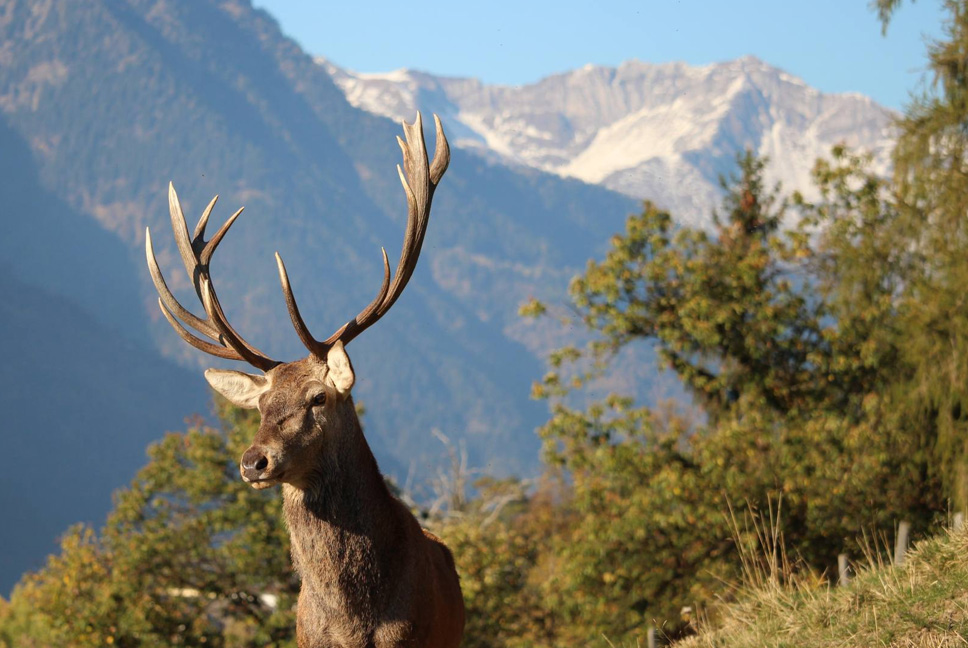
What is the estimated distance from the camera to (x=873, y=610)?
5336mm

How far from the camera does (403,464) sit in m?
194

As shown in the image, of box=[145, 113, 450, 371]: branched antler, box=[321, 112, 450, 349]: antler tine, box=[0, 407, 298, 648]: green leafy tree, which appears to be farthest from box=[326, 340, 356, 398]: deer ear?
box=[0, 407, 298, 648]: green leafy tree

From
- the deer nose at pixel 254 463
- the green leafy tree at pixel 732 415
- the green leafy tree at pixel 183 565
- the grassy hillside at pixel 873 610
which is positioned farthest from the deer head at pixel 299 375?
the green leafy tree at pixel 183 565

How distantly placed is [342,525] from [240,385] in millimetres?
873

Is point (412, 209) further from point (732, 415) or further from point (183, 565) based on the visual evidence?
point (183, 565)

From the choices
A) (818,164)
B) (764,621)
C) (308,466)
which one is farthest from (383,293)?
(818,164)

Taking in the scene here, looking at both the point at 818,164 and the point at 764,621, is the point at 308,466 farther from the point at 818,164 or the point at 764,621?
the point at 818,164

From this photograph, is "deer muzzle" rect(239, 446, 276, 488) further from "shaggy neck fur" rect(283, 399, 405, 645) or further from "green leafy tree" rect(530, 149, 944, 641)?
"green leafy tree" rect(530, 149, 944, 641)

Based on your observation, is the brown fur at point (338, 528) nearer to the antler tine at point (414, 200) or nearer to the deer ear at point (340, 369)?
the deer ear at point (340, 369)

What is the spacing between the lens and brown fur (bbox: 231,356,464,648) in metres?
5.03

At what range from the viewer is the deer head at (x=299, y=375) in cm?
496

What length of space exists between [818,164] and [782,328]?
3.40 metres

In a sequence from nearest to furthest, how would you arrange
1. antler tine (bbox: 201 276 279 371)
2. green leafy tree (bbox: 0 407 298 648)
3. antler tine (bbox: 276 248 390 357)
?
A: antler tine (bbox: 276 248 390 357), antler tine (bbox: 201 276 279 371), green leafy tree (bbox: 0 407 298 648)

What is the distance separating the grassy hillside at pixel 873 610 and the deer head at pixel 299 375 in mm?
2477
